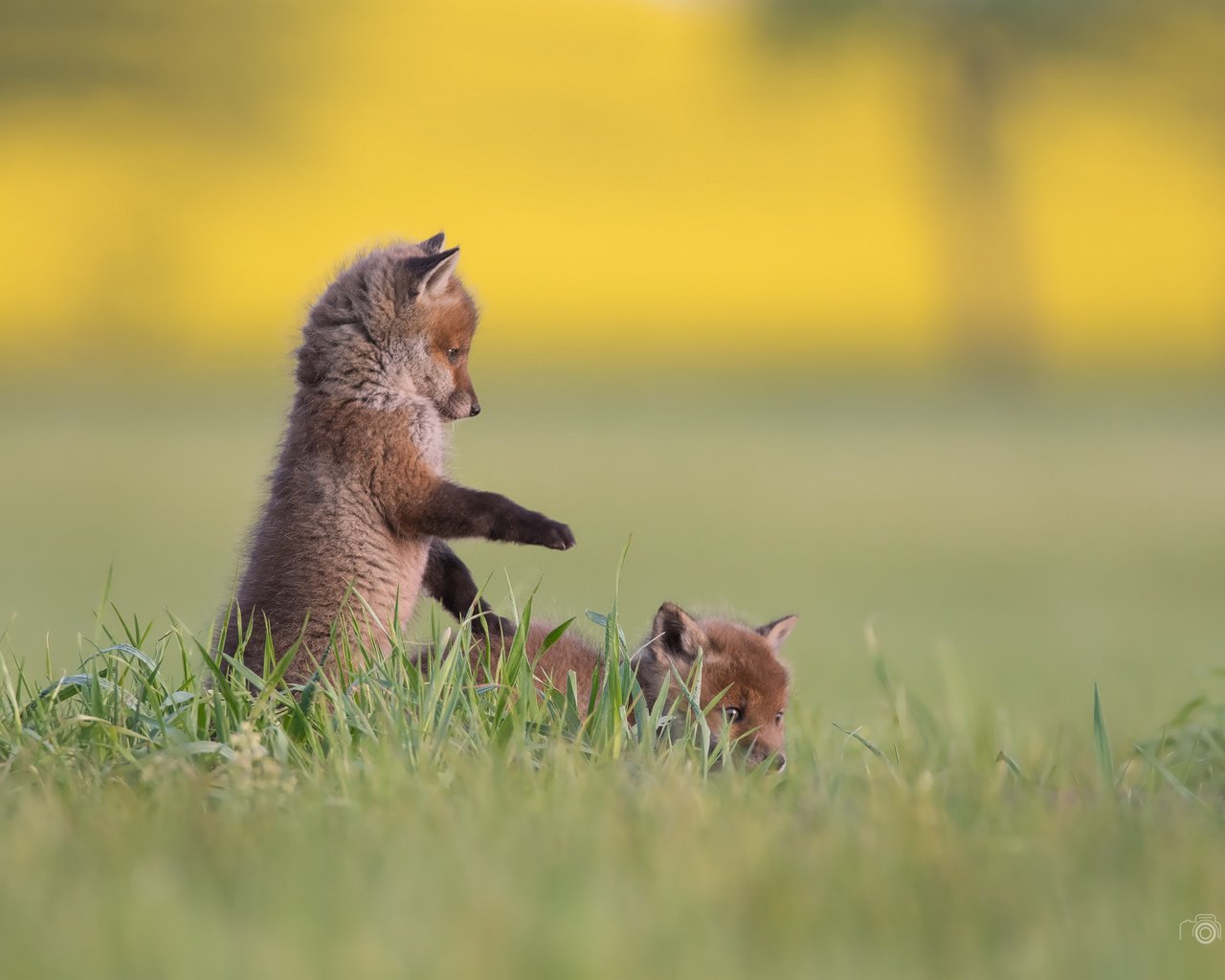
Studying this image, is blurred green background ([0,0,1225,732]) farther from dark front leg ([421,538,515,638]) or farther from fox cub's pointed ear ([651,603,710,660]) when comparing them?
fox cub's pointed ear ([651,603,710,660])

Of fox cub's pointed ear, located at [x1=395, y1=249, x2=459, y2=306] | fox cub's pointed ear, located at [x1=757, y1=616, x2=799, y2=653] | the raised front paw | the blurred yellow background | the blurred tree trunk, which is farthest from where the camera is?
the blurred tree trunk

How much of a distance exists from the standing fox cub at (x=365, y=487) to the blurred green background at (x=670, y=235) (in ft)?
54.2

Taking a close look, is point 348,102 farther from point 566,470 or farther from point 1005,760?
point 1005,760

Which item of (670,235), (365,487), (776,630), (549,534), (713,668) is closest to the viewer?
(549,534)

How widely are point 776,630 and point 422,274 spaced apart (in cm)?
189

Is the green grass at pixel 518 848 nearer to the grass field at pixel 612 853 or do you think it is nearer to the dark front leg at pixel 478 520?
the grass field at pixel 612 853

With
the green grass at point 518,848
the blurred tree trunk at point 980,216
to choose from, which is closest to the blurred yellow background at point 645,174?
the blurred tree trunk at point 980,216

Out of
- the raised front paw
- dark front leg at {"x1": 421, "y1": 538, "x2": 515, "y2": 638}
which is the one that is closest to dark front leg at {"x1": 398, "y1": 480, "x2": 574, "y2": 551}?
the raised front paw

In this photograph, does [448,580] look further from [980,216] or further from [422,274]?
[980,216]

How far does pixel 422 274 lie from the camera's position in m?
5.88

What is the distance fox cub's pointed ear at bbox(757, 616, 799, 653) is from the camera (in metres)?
5.99

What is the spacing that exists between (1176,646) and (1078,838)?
10.0 metres

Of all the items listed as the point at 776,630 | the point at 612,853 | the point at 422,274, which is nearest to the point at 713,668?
the point at 776,630

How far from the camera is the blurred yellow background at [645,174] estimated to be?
4881 cm
